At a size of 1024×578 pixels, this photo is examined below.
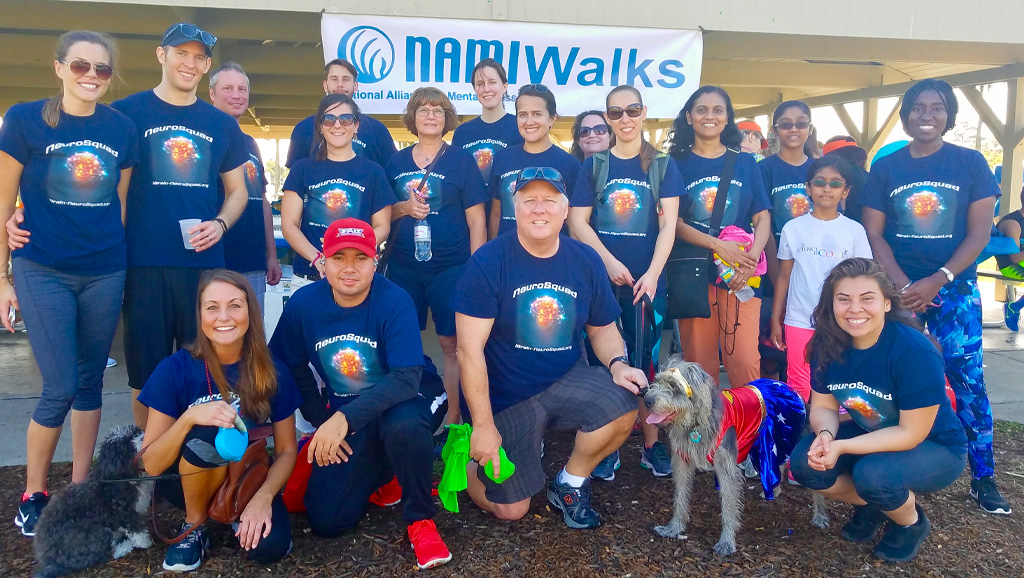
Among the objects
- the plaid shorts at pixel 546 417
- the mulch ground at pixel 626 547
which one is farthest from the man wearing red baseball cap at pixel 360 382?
the plaid shorts at pixel 546 417

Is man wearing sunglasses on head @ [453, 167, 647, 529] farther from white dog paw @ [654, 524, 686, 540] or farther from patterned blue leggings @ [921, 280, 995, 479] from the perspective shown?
patterned blue leggings @ [921, 280, 995, 479]

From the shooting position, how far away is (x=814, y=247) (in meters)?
3.90

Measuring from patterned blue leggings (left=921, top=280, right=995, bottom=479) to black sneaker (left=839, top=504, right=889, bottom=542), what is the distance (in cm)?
79

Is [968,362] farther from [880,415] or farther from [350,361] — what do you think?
[350,361]

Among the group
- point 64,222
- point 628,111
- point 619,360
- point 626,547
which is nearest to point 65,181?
point 64,222

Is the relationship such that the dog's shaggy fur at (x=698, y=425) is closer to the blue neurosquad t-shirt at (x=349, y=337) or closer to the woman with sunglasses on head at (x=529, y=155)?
the blue neurosquad t-shirt at (x=349, y=337)

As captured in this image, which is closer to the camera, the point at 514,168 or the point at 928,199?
the point at 928,199

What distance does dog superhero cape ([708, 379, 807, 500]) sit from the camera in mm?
3074

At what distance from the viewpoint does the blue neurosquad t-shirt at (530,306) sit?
10.4 ft

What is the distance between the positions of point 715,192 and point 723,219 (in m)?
0.16

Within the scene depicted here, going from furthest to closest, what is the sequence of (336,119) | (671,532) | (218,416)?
(336,119)
(671,532)
(218,416)

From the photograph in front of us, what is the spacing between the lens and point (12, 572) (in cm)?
278

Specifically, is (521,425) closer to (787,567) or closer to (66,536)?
(787,567)

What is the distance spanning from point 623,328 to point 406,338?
50.1 inches
